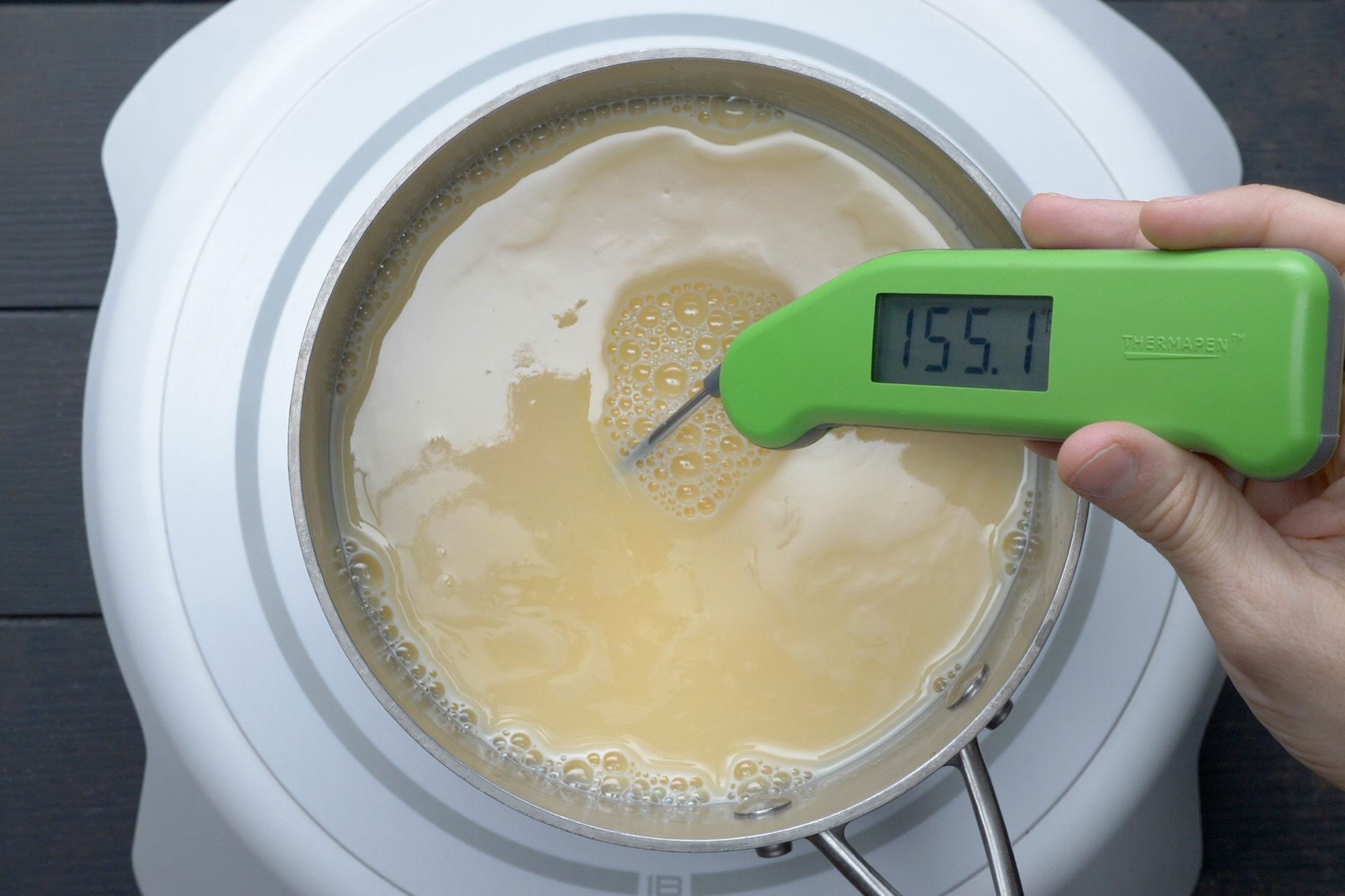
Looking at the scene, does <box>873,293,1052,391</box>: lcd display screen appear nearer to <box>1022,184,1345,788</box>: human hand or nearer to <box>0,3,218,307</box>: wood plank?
<box>1022,184,1345,788</box>: human hand

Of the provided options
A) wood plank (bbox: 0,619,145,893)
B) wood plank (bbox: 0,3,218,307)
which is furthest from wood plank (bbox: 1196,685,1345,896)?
wood plank (bbox: 0,3,218,307)

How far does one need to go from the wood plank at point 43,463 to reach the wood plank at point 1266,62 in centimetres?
93

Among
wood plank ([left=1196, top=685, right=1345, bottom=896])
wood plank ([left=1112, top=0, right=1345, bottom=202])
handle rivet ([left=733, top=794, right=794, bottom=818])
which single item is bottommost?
wood plank ([left=1196, top=685, right=1345, bottom=896])

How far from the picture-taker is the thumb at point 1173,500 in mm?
395

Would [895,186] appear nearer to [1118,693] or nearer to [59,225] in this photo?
[1118,693]

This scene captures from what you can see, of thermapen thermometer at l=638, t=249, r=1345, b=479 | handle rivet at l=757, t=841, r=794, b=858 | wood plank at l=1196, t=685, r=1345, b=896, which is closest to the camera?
thermapen thermometer at l=638, t=249, r=1345, b=479

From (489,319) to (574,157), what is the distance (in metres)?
0.11

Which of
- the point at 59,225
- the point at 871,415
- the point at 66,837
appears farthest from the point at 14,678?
the point at 871,415

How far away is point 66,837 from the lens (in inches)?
31.2

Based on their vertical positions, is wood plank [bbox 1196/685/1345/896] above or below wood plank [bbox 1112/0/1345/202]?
below

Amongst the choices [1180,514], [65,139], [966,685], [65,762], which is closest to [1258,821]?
[966,685]

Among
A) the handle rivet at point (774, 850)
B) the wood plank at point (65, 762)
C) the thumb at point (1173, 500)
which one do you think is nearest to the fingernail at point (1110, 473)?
the thumb at point (1173, 500)

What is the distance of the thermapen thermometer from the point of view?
37cm

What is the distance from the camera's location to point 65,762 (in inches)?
31.3
